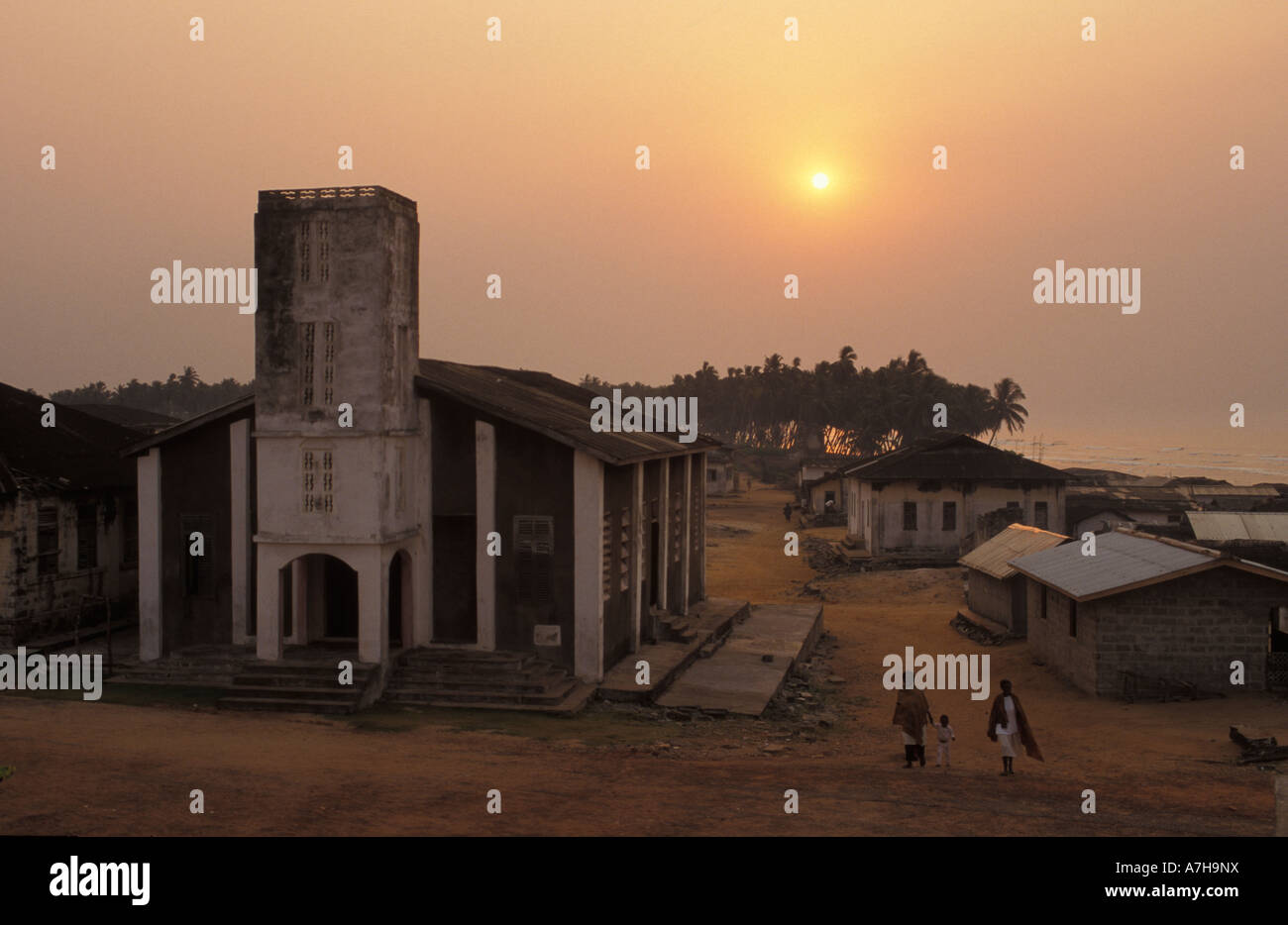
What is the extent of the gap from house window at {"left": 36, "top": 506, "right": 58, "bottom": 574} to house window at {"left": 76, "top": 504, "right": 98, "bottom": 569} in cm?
86

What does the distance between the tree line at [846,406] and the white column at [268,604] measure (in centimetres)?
9766

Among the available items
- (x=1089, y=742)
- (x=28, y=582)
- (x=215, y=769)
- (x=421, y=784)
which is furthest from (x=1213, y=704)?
(x=28, y=582)

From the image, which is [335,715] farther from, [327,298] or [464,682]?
[327,298]

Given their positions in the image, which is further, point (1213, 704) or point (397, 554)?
point (397, 554)

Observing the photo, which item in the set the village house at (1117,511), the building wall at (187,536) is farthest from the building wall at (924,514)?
the building wall at (187,536)

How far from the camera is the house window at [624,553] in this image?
23250 mm

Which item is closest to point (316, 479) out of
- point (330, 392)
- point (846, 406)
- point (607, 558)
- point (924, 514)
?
point (330, 392)

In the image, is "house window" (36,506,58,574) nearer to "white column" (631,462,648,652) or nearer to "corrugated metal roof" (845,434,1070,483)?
"white column" (631,462,648,652)

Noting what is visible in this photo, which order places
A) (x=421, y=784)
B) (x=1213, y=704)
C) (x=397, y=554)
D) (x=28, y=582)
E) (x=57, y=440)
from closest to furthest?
1. (x=421, y=784)
2. (x=1213, y=704)
3. (x=397, y=554)
4. (x=28, y=582)
5. (x=57, y=440)

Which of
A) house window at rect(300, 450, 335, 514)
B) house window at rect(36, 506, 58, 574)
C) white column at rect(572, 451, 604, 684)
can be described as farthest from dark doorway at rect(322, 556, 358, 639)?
house window at rect(36, 506, 58, 574)

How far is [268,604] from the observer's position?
2112 cm

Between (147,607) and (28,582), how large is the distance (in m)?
4.29

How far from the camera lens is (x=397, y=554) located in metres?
22.6

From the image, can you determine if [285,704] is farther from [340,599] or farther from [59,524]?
[59,524]
